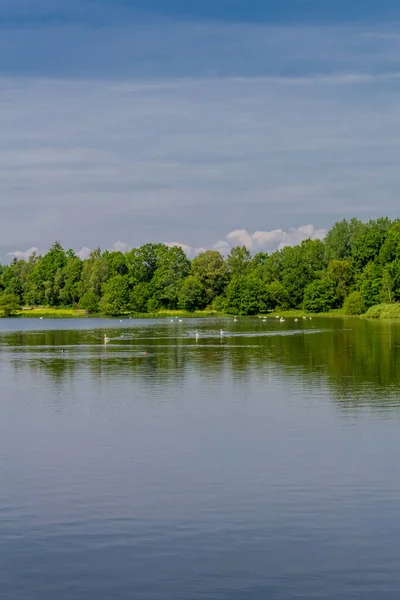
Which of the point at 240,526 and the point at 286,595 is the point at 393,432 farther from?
the point at 286,595

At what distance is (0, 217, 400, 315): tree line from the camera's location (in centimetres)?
15638

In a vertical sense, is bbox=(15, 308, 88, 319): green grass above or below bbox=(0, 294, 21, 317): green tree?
below

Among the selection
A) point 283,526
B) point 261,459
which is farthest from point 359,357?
point 283,526

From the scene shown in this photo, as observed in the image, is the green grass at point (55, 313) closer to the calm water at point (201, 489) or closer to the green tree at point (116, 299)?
the green tree at point (116, 299)

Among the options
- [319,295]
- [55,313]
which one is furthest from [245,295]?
[55,313]

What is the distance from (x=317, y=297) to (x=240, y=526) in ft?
489

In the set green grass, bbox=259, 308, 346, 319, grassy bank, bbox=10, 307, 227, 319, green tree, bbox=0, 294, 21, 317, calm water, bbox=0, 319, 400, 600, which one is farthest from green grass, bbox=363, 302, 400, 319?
calm water, bbox=0, 319, 400, 600

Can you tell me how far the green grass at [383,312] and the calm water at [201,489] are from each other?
311 feet

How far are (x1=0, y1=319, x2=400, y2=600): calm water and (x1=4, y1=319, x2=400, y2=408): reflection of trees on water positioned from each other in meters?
0.67

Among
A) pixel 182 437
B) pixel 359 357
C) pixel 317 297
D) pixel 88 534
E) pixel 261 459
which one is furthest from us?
pixel 317 297

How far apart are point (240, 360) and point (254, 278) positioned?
370 ft

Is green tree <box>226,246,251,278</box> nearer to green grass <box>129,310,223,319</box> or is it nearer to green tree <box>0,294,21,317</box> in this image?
green grass <box>129,310,223,319</box>

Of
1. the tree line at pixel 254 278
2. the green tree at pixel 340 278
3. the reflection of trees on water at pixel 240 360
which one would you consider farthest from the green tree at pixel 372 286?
the reflection of trees on water at pixel 240 360

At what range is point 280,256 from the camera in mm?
184000
